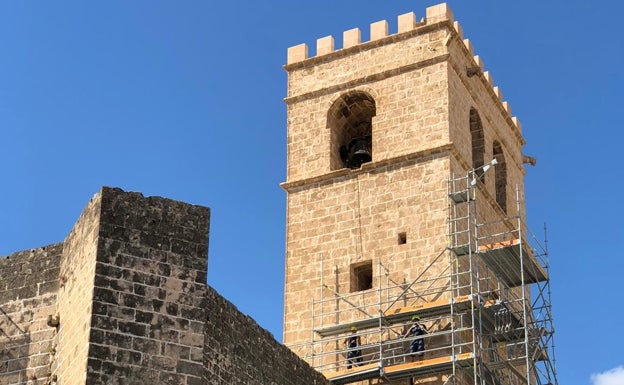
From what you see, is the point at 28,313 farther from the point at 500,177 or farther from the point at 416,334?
the point at 500,177

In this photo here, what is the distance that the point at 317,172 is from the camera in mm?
23469

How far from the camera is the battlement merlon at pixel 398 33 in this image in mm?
23716

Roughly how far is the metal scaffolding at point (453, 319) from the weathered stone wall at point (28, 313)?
7.23m

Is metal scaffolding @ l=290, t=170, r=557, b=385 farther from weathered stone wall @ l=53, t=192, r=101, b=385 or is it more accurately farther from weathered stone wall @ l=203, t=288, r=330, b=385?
weathered stone wall @ l=53, t=192, r=101, b=385

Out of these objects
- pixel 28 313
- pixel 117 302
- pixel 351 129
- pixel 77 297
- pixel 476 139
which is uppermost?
pixel 351 129

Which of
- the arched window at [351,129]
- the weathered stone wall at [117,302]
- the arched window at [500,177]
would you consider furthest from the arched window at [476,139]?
the weathered stone wall at [117,302]

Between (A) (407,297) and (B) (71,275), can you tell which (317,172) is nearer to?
(A) (407,297)

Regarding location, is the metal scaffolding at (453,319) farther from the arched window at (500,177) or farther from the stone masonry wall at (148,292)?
the stone masonry wall at (148,292)

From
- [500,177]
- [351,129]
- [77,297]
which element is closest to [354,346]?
[351,129]

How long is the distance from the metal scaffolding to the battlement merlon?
292cm

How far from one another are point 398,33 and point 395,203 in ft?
11.0

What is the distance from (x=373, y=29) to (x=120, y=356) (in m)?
13.1

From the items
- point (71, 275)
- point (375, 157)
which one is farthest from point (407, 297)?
point (71, 275)

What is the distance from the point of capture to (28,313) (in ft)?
44.7
